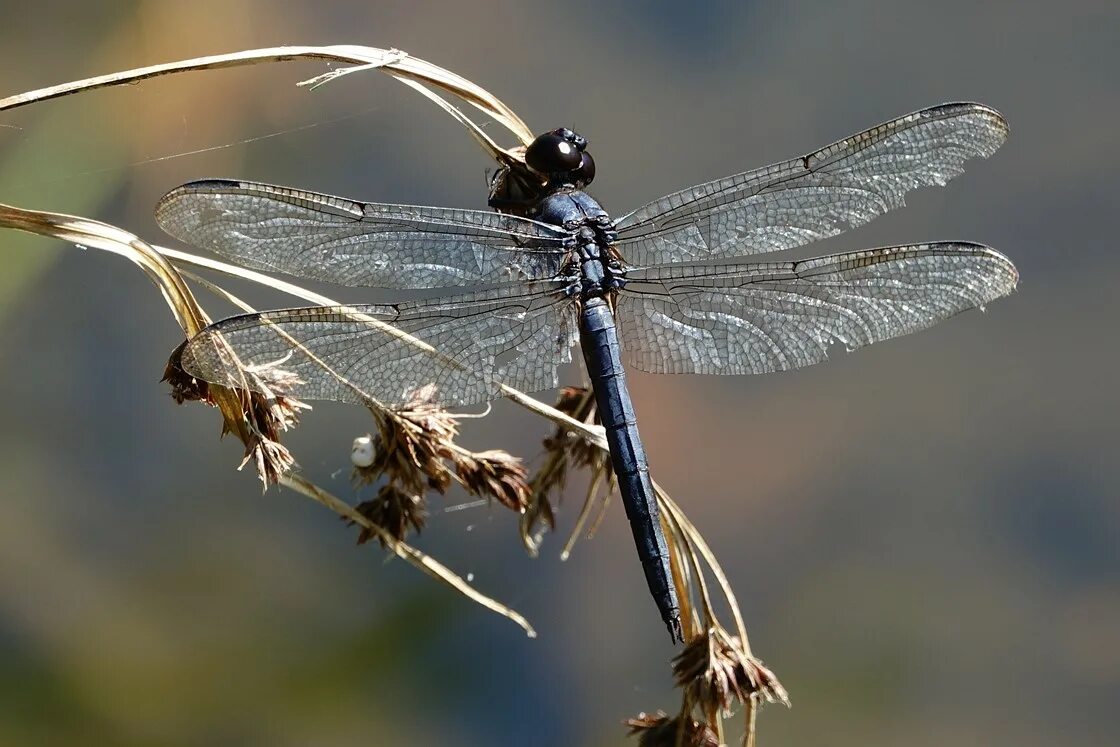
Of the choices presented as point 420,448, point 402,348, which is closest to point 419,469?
point 420,448

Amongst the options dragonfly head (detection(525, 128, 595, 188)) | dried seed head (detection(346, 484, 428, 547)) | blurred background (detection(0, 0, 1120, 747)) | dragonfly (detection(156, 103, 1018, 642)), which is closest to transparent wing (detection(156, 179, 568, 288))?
dragonfly (detection(156, 103, 1018, 642))

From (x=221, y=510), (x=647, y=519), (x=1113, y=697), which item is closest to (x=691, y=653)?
(x=647, y=519)

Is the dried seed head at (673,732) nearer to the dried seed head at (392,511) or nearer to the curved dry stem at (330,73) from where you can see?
the dried seed head at (392,511)

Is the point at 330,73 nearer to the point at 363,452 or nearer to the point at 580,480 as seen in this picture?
the point at 363,452

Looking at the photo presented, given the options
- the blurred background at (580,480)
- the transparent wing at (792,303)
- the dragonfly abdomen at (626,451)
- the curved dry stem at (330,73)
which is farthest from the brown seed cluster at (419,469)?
the blurred background at (580,480)

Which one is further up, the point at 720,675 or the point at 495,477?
the point at 495,477
